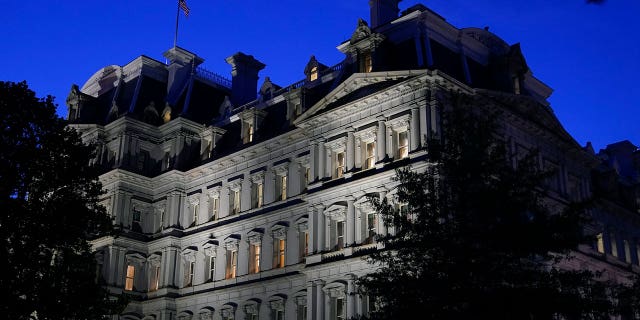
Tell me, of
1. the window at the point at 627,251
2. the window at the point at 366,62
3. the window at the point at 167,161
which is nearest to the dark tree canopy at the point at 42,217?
the window at the point at 366,62

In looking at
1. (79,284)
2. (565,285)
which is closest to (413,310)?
(565,285)


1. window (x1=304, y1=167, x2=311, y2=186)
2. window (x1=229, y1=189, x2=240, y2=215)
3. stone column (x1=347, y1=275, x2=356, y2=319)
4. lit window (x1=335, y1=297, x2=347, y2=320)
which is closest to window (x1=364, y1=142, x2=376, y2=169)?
window (x1=304, y1=167, x2=311, y2=186)

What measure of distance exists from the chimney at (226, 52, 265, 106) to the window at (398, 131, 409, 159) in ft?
69.5

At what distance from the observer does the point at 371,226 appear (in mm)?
34156

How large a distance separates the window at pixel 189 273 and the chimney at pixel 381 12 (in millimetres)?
17702

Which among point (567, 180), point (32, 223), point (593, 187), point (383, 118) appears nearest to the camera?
point (32, 223)

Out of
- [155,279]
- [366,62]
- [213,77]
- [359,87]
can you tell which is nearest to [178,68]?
[213,77]

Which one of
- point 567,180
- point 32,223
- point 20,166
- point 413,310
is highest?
point 567,180

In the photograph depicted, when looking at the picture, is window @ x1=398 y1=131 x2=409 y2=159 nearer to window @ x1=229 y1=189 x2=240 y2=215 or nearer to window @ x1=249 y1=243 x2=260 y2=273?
window @ x1=249 y1=243 x2=260 y2=273

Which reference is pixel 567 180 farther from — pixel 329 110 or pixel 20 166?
pixel 20 166

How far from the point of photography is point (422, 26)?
37562mm

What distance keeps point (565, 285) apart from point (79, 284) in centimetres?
1636

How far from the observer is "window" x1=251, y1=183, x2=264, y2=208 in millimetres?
42750

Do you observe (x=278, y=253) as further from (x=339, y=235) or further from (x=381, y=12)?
(x=381, y=12)
